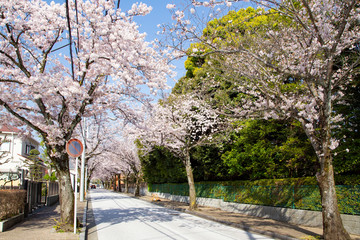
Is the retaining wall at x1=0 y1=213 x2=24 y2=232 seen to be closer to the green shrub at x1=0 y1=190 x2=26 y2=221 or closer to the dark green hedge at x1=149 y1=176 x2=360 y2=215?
the green shrub at x1=0 y1=190 x2=26 y2=221

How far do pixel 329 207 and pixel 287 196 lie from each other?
4.84 m

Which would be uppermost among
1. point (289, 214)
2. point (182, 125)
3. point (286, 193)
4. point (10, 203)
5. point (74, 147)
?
point (182, 125)

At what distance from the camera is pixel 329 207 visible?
313 inches

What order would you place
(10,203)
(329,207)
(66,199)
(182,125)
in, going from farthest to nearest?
(182,125), (10,203), (66,199), (329,207)

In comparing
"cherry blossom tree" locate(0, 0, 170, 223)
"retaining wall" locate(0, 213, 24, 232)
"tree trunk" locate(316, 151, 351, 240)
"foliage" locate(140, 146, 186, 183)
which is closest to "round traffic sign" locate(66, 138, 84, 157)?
"cherry blossom tree" locate(0, 0, 170, 223)

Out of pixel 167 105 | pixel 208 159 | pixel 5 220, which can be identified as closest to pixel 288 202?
pixel 208 159

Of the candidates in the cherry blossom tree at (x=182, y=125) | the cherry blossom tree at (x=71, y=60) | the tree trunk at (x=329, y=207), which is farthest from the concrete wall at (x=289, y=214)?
the cherry blossom tree at (x=71, y=60)

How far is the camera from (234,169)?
16891 mm

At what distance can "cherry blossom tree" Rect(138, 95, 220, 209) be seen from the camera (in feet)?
61.7

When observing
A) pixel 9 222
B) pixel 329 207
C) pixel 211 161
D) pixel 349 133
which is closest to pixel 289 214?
pixel 349 133

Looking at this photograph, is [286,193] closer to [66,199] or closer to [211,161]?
[211,161]

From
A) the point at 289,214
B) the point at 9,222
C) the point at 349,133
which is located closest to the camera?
the point at 349,133

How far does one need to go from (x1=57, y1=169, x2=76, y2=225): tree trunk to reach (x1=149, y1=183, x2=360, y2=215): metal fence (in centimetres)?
885

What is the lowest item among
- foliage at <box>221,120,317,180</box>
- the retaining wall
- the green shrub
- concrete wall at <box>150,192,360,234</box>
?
concrete wall at <box>150,192,360,234</box>
